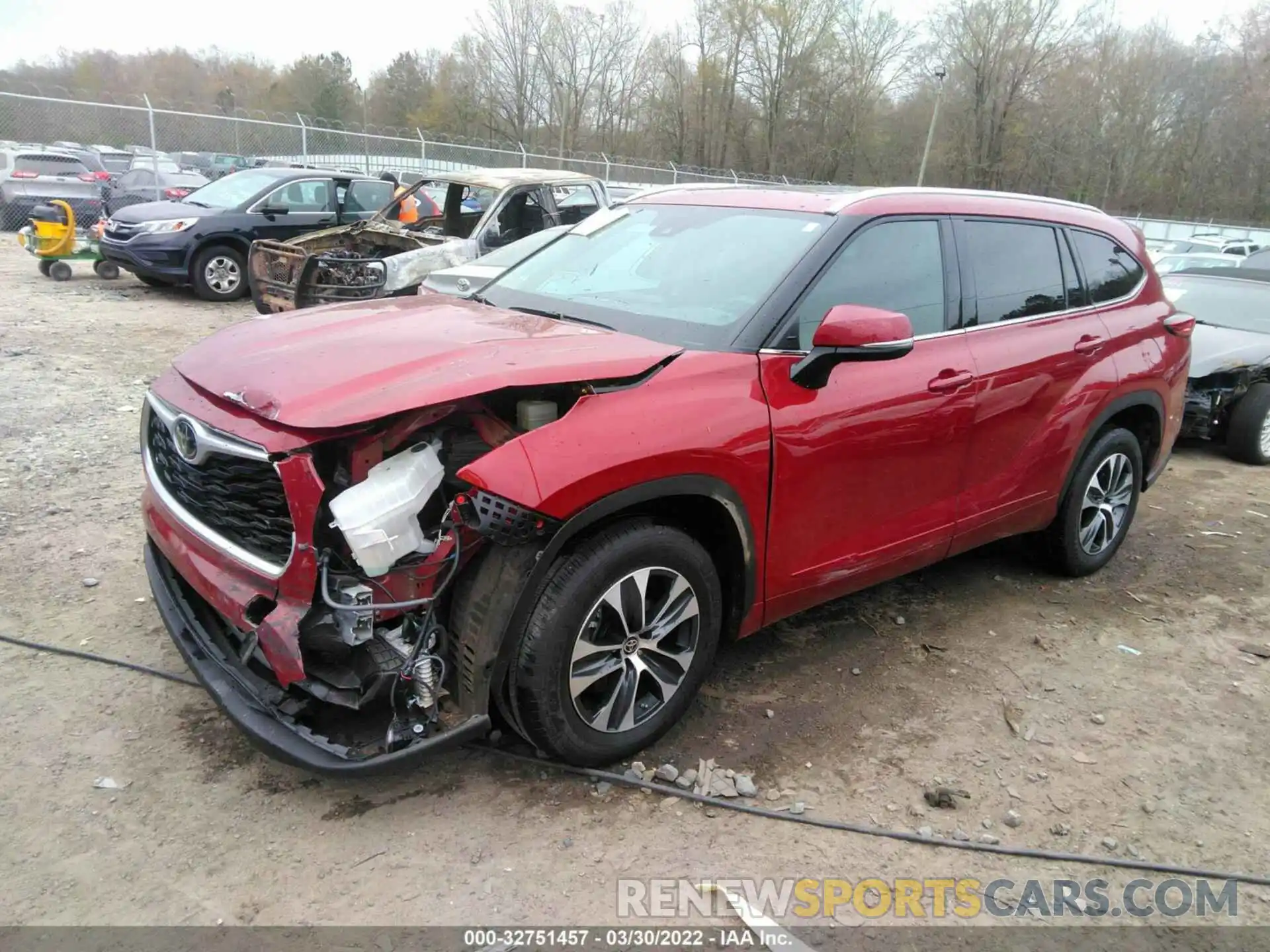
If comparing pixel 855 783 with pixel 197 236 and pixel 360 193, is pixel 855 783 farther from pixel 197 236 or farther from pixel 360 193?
pixel 360 193

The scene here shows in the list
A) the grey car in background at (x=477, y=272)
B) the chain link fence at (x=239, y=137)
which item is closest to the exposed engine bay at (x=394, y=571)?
the grey car in background at (x=477, y=272)

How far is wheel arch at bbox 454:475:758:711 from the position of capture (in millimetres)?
2535

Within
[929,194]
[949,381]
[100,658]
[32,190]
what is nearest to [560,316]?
[949,381]

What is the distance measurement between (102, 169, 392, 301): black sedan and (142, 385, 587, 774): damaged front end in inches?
394

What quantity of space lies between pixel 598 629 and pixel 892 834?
44.8 inches

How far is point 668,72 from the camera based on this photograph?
5634 centimetres

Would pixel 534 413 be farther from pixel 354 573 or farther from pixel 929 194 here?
pixel 929 194

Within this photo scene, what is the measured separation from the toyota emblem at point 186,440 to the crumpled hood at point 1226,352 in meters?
7.51

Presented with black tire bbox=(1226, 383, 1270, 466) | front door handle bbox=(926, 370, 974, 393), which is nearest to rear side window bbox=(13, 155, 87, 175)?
front door handle bbox=(926, 370, 974, 393)

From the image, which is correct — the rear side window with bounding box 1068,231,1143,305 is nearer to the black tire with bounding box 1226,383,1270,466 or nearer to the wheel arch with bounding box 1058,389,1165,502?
the wheel arch with bounding box 1058,389,1165,502

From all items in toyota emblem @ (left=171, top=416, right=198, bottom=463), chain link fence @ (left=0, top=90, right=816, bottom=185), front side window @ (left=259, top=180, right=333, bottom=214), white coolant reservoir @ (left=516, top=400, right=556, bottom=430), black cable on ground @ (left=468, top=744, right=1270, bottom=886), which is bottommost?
black cable on ground @ (left=468, top=744, right=1270, bottom=886)

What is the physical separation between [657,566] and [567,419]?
578 millimetres

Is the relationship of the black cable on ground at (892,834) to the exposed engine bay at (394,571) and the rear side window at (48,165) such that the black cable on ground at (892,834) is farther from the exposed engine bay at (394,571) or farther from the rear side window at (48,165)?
the rear side window at (48,165)

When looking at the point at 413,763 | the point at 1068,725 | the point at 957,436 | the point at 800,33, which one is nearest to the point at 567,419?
the point at 413,763
